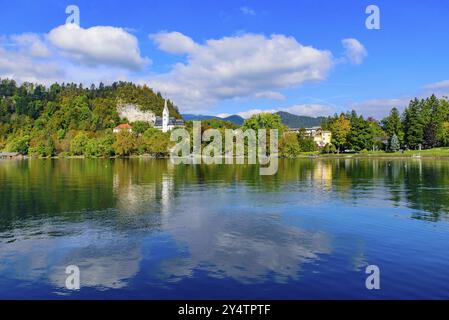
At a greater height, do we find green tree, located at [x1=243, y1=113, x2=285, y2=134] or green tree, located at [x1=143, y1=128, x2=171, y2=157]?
green tree, located at [x1=243, y1=113, x2=285, y2=134]

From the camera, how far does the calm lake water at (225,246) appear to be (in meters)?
15.1

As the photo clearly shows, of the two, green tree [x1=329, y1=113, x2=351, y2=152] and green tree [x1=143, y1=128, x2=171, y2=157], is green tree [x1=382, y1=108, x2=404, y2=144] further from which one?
green tree [x1=143, y1=128, x2=171, y2=157]

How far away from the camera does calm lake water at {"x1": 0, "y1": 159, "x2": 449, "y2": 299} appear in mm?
15086

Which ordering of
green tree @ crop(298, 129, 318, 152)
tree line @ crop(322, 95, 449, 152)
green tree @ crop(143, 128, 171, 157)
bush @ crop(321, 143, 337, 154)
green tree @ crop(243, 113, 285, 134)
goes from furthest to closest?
green tree @ crop(298, 129, 318, 152) < green tree @ crop(143, 128, 171, 157) < bush @ crop(321, 143, 337, 154) < green tree @ crop(243, 113, 285, 134) < tree line @ crop(322, 95, 449, 152)

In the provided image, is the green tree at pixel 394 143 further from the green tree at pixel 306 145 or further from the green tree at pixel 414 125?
the green tree at pixel 306 145

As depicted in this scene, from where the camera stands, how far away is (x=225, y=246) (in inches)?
825

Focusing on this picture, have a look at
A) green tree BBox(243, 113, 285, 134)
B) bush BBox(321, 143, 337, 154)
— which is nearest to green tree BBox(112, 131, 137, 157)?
green tree BBox(243, 113, 285, 134)

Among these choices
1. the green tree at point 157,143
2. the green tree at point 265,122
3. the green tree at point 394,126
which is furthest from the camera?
the green tree at point 157,143

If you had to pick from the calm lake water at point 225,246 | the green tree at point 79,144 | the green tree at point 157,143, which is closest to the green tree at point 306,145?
the green tree at point 157,143

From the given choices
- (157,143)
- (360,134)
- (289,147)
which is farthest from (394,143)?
(157,143)

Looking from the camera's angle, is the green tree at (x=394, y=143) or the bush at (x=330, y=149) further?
the bush at (x=330, y=149)

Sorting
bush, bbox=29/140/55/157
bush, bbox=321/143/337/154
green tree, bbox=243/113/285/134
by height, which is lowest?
bush, bbox=321/143/337/154

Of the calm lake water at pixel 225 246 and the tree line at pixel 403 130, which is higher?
the tree line at pixel 403 130
